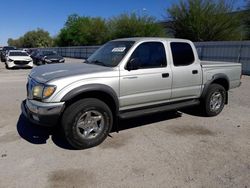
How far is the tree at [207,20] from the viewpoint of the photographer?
2831cm

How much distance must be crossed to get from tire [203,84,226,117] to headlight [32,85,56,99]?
372cm

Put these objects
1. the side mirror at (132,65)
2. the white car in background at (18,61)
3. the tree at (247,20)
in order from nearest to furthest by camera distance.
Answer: the side mirror at (132,65) < the white car in background at (18,61) < the tree at (247,20)

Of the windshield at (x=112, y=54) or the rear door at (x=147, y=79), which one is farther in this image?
the windshield at (x=112, y=54)

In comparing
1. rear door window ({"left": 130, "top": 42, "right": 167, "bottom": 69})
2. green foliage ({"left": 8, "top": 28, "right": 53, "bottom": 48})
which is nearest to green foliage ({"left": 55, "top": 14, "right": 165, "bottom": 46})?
rear door window ({"left": 130, "top": 42, "right": 167, "bottom": 69})

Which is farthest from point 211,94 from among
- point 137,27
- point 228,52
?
point 137,27

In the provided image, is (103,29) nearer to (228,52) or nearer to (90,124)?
(228,52)

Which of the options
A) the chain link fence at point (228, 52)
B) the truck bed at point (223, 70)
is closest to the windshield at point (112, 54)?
the truck bed at point (223, 70)

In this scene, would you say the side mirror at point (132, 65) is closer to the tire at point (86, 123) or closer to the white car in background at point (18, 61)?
the tire at point (86, 123)

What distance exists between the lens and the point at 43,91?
13.3 feet

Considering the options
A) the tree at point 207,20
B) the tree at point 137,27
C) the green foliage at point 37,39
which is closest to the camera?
the tree at point 207,20

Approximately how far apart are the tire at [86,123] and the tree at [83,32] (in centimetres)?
4116

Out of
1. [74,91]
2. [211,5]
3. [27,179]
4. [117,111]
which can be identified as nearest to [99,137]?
[117,111]

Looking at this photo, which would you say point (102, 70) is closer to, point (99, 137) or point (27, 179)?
point (99, 137)

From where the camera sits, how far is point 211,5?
93.2 ft
